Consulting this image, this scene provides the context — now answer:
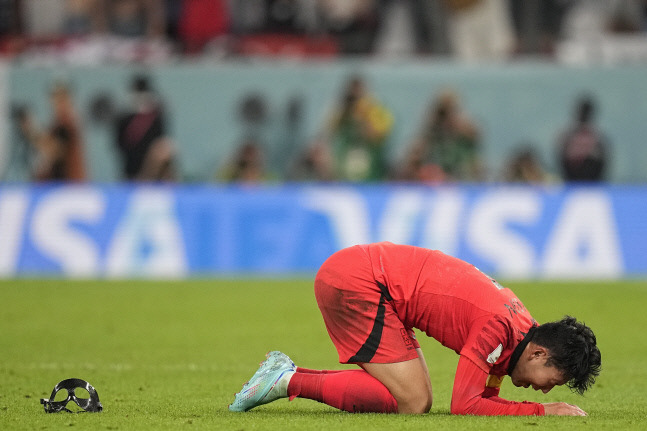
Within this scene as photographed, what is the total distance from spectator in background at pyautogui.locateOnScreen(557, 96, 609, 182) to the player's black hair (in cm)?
1304

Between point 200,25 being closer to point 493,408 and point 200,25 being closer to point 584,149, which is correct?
point 584,149

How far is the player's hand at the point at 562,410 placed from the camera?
595 centimetres

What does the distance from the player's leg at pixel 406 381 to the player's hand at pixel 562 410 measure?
65 centimetres

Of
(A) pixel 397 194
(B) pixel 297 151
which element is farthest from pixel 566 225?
(B) pixel 297 151

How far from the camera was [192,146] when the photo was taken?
18469 millimetres

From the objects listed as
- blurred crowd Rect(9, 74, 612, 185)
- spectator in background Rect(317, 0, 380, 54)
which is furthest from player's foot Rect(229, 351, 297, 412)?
spectator in background Rect(317, 0, 380, 54)

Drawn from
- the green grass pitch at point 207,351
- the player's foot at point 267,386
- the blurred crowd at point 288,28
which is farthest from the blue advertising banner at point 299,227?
the player's foot at point 267,386

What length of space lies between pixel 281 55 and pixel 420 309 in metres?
13.2

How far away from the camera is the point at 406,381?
6.07 m

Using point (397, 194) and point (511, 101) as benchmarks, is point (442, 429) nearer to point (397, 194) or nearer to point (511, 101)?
point (397, 194)

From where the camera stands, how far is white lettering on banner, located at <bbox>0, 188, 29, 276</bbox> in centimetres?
A: 1577

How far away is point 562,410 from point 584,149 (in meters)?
13.1

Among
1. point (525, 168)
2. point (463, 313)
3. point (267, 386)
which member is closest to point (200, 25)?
point (525, 168)

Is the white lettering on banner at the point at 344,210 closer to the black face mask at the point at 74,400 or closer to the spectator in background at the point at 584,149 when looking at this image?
the spectator in background at the point at 584,149
